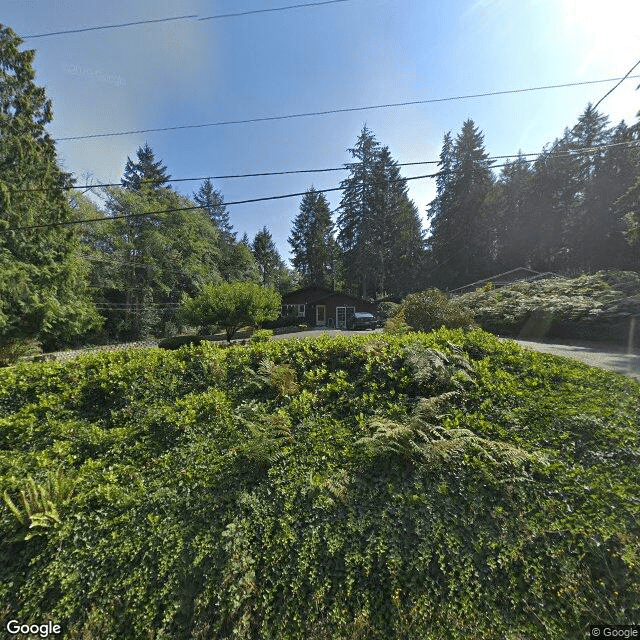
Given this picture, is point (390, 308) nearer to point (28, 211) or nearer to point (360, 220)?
point (28, 211)

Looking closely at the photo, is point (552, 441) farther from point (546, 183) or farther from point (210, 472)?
point (546, 183)

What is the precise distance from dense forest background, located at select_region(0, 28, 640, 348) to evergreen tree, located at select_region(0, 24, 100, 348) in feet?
0.16

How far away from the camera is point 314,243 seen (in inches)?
1700

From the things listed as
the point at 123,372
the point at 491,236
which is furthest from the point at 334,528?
the point at 491,236

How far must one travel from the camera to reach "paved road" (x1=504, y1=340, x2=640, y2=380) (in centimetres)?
611

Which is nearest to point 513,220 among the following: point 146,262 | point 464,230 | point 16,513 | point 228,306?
point 464,230

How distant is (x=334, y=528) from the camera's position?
7.61ft

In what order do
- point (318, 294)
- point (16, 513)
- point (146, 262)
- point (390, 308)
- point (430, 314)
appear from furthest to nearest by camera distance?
point (318, 294) → point (146, 262) → point (390, 308) → point (430, 314) → point (16, 513)

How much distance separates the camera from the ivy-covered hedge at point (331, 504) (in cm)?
200

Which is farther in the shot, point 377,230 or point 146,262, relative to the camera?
point 377,230

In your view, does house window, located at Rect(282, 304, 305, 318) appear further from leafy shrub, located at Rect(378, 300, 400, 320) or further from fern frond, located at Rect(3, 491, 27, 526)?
fern frond, located at Rect(3, 491, 27, 526)

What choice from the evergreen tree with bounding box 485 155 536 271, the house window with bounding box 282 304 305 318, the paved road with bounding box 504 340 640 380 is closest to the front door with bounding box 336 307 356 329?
the house window with bounding box 282 304 305 318

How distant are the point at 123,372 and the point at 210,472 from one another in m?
2.18

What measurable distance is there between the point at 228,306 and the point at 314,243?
2928 cm
